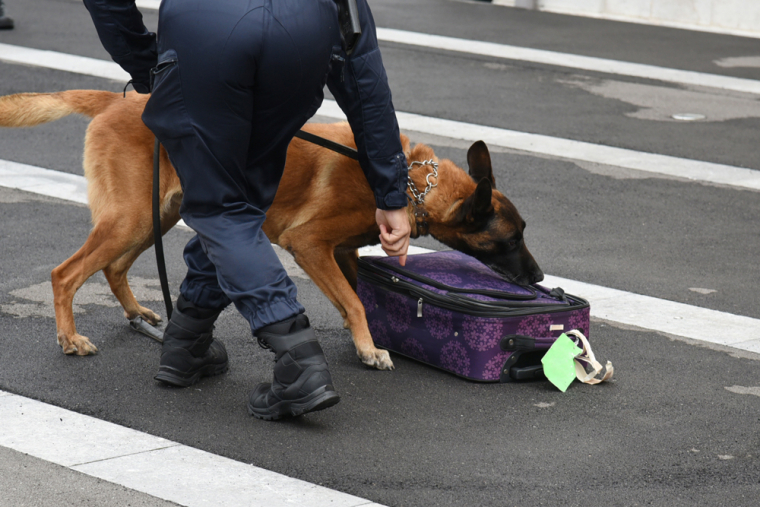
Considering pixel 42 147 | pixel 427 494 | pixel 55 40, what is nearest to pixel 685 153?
pixel 42 147

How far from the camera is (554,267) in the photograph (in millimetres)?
5582

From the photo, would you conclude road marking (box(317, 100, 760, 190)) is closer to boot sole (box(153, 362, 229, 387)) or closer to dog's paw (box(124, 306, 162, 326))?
dog's paw (box(124, 306, 162, 326))

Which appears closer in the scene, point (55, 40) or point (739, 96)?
point (739, 96)

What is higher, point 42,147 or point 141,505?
point 141,505

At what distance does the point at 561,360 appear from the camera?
3988 mm

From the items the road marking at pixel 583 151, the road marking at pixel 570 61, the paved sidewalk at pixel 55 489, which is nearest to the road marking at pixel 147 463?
the paved sidewalk at pixel 55 489

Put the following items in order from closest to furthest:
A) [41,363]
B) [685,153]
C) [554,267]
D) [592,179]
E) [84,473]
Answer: [84,473] → [41,363] → [554,267] → [592,179] → [685,153]

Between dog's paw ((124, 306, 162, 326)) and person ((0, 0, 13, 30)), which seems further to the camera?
person ((0, 0, 13, 30))

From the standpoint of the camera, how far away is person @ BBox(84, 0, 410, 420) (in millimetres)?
3105

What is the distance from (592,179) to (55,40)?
7.53 metres

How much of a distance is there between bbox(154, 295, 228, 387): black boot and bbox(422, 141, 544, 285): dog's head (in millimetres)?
1090

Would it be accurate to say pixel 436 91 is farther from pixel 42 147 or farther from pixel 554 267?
pixel 554 267

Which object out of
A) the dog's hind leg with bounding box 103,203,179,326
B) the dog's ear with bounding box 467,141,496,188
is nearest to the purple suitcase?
the dog's ear with bounding box 467,141,496,188

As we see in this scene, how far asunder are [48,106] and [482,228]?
2022mm
